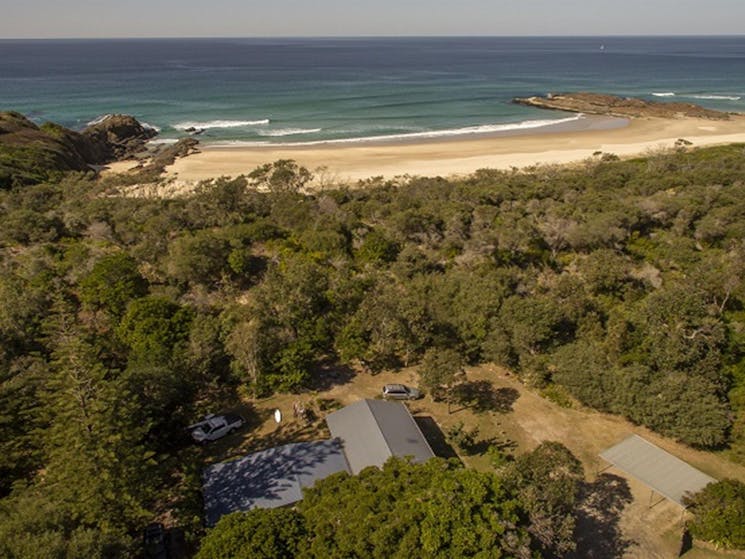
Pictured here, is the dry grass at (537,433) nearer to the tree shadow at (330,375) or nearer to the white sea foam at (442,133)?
the tree shadow at (330,375)

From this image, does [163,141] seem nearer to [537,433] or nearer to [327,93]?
[327,93]

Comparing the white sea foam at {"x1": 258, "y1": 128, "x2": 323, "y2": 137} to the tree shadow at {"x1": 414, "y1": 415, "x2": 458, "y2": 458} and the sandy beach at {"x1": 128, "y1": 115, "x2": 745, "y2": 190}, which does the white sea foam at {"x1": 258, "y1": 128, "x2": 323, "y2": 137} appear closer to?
the sandy beach at {"x1": 128, "y1": 115, "x2": 745, "y2": 190}

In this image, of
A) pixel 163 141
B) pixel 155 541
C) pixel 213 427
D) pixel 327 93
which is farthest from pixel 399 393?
pixel 327 93

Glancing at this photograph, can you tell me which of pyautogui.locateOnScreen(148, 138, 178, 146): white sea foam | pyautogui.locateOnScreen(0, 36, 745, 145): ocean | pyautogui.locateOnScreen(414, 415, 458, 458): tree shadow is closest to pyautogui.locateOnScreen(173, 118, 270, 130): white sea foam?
pyautogui.locateOnScreen(0, 36, 745, 145): ocean

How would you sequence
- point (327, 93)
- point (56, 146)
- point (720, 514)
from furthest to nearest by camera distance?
point (327, 93) → point (56, 146) → point (720, 514)

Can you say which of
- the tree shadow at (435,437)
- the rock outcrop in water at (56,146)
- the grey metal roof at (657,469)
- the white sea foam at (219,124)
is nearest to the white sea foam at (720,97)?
the white sea foam at (219,124)
